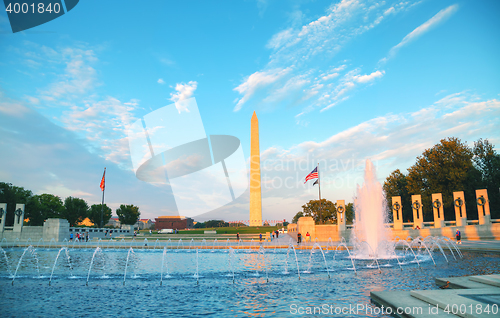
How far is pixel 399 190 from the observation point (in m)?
58.5

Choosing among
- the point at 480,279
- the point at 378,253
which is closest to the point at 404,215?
the point at 378,253

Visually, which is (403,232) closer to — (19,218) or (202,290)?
(202,290)

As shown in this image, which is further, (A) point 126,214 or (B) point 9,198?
(A) point 126,214

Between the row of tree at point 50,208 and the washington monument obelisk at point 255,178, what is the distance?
125ft

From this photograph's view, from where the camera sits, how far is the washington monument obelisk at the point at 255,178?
51719 millimetres

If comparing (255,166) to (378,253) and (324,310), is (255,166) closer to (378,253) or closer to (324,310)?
(378,253)

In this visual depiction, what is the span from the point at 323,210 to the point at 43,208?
67655 millimetres

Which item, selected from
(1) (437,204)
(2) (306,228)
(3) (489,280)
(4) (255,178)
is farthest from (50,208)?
(3) (489,280)

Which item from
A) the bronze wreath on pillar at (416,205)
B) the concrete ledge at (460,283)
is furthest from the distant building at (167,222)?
the concrete ledge at (460,283)

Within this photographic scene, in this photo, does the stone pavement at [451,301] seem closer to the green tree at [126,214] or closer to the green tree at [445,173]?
the green tree at [445,173]

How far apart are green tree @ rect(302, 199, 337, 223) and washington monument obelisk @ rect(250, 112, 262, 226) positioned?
3430cm

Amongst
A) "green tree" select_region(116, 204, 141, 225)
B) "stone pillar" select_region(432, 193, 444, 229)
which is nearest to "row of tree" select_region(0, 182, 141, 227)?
"green tree" select_region(116, 204, 141, 225)

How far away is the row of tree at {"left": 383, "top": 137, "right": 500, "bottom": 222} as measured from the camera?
43562mm

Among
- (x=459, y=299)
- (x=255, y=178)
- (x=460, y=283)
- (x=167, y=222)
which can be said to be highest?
(x=255, y=178)
